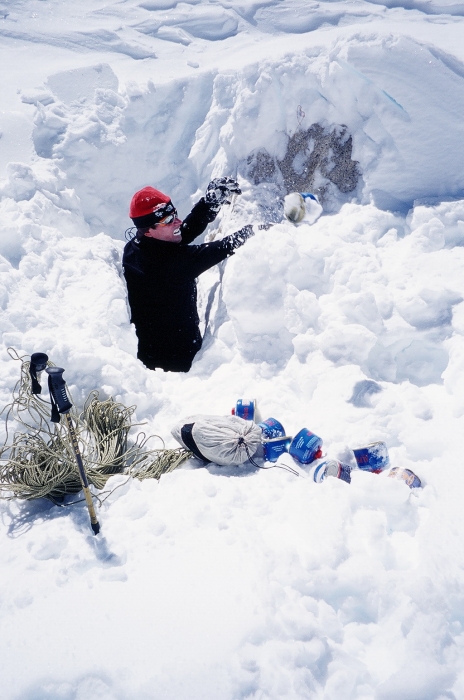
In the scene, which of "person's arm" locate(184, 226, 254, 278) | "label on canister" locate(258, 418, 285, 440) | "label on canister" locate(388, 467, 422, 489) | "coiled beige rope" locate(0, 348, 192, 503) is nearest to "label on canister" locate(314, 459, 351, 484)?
"label on canister" locate(388, 467, 422, 489)

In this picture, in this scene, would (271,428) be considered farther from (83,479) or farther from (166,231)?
(166,231)

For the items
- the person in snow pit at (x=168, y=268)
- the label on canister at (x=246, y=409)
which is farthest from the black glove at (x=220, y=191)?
the label on canister at (x=246, y=409)

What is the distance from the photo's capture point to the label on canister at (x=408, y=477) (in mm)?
2252

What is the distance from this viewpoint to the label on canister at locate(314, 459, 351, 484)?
237 cm

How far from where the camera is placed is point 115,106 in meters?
4.71

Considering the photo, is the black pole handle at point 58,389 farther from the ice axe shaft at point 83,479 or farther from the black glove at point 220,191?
the black glove at point 220,191

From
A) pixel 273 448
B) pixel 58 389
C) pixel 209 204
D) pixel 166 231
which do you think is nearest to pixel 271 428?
pixel 273 448

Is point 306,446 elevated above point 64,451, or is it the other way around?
point 64,451

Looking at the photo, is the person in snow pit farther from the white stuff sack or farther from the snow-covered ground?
the white stuff sack

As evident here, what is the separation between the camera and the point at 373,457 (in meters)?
2.43

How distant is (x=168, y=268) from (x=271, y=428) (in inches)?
67.2

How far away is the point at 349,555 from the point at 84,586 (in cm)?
113

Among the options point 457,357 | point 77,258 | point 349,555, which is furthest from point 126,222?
point 349,555

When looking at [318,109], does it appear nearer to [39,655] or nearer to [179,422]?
[179,422]
